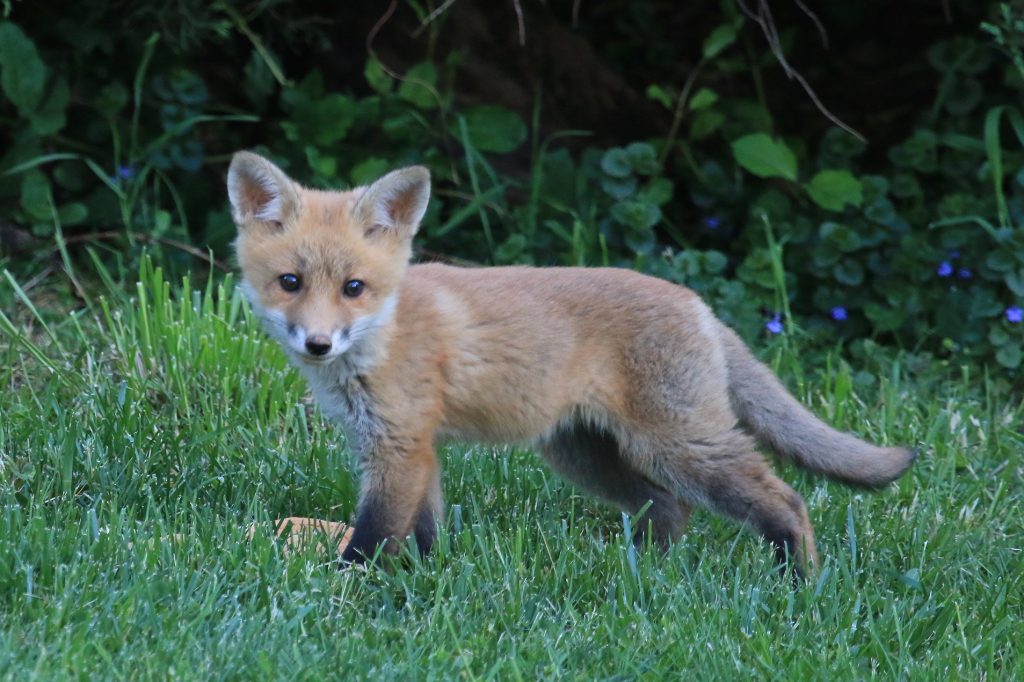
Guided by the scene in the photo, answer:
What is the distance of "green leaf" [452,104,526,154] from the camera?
6.02 meters

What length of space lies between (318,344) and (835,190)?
3.30 meters

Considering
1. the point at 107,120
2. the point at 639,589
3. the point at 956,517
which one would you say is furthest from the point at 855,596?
the point at 107,120

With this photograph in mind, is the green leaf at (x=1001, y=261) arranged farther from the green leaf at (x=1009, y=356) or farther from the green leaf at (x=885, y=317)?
the green leaf at (x=885, y=317)

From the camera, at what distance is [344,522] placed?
153 inches

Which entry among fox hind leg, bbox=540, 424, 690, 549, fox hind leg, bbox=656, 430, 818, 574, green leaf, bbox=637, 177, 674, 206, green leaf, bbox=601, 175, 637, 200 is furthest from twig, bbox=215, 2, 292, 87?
fox hind leg, bbox=656, 430, 818, 574

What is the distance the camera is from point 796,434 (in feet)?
12.5

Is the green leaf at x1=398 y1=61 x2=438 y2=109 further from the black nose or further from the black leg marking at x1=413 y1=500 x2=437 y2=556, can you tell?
the black nose

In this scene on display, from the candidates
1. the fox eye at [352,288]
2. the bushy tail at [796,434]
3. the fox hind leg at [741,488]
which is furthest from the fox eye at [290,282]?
the bushy tail at [796,434]

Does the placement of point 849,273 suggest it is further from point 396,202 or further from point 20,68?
point 20,68

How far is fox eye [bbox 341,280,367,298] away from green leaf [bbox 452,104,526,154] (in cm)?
270

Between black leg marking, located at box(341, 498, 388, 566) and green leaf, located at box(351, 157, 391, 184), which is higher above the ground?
green leaf, located at box(351, 157, 391, 184)

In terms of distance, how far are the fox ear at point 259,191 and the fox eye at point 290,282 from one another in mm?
200

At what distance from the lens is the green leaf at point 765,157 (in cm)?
575

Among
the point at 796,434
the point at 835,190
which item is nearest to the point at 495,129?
the point at 835,190
